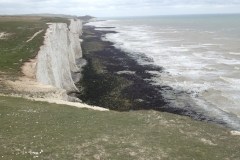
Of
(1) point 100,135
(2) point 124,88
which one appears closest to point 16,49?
(2) point 124,88

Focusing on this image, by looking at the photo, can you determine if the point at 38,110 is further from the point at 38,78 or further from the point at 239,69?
the point at 239,69

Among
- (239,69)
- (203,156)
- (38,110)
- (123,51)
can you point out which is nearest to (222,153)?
(203,156)

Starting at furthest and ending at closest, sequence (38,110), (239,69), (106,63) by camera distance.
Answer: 1. (106,63)
2. (239,69)
3. (38,110)

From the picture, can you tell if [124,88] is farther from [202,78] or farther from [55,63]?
[202,78]

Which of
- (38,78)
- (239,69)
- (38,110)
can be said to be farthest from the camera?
(239,69)

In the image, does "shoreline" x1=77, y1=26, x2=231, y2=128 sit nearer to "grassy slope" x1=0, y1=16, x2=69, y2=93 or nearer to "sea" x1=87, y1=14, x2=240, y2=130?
"sea" x1=87, y1=14, x2=240, y2=130

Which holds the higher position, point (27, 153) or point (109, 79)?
point (27, 153)
